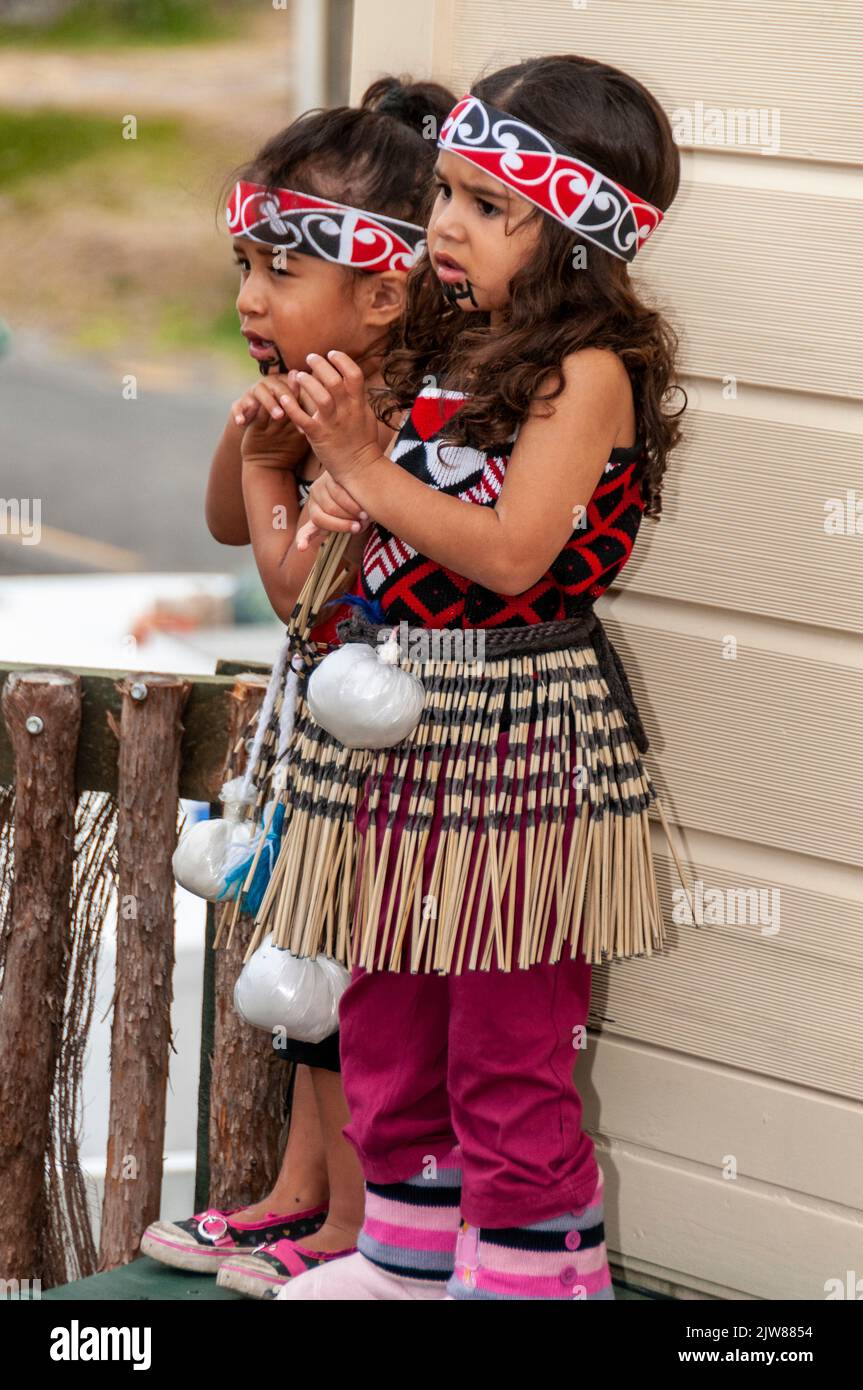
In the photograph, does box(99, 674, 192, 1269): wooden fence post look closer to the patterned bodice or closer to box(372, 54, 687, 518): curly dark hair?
the patterned bodice

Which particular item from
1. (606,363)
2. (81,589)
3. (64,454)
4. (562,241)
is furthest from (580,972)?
(64,454)

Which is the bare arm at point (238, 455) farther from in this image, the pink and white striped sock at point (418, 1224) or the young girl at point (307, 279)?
the pink and white striped sock at point (418, 1224)

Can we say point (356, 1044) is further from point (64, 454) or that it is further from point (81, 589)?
point (64, 454)

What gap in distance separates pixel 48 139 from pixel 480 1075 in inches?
560

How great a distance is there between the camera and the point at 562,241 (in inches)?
68.2

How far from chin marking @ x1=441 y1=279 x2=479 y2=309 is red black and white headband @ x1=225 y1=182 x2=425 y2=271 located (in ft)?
0.79

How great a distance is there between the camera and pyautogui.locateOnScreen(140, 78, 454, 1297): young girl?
1.97 m

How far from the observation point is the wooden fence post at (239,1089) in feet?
7.81

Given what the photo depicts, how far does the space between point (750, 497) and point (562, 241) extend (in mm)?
495

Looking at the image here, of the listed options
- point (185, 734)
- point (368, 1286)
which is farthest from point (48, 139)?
point (368, 1286)

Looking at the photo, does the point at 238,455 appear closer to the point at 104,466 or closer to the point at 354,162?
the point at 354,162

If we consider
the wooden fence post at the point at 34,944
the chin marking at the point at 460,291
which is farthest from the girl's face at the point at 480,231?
the wooden fence post at the point at 34,944

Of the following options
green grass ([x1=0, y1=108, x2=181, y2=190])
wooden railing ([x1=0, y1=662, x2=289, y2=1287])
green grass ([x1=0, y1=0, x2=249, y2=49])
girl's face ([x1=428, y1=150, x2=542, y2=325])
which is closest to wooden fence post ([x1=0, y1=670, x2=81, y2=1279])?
wooden railing ([x1=0, y1=662, x2=289, y2=1287])

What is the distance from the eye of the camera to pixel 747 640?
212 centimetres
